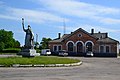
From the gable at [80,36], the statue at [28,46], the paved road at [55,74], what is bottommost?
the paved road at [55,74]

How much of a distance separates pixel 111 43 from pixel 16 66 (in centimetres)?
5280

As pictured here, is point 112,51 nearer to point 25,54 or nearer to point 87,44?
point 87,44

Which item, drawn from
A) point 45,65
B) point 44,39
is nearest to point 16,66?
point 45,65

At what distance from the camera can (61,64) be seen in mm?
30094

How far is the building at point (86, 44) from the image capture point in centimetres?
7688

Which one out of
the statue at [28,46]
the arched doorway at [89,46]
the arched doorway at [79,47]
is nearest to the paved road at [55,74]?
the statue at [28,46]

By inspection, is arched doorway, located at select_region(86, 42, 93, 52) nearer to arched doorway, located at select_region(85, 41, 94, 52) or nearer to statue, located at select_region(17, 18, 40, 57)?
arched doorway, located at select_region(85, 41, 94, 52)

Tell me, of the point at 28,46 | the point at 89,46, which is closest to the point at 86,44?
the point at 89,46

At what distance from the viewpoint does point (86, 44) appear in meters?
79.8

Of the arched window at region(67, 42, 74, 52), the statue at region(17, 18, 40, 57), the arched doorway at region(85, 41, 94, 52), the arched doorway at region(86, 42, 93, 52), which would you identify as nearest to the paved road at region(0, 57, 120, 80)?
the statue at region(17, 18, 40, 57)

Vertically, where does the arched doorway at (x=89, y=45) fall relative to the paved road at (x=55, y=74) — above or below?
above

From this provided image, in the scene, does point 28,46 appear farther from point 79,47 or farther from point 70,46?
point 70,46

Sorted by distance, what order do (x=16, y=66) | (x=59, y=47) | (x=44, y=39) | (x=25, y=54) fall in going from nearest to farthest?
(x=16, y=66) < (x=25, y=54) < (x=59, y=47) < (x=44, y=39)

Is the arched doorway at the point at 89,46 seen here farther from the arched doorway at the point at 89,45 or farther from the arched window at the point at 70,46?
the arched window at the point at 70,46
